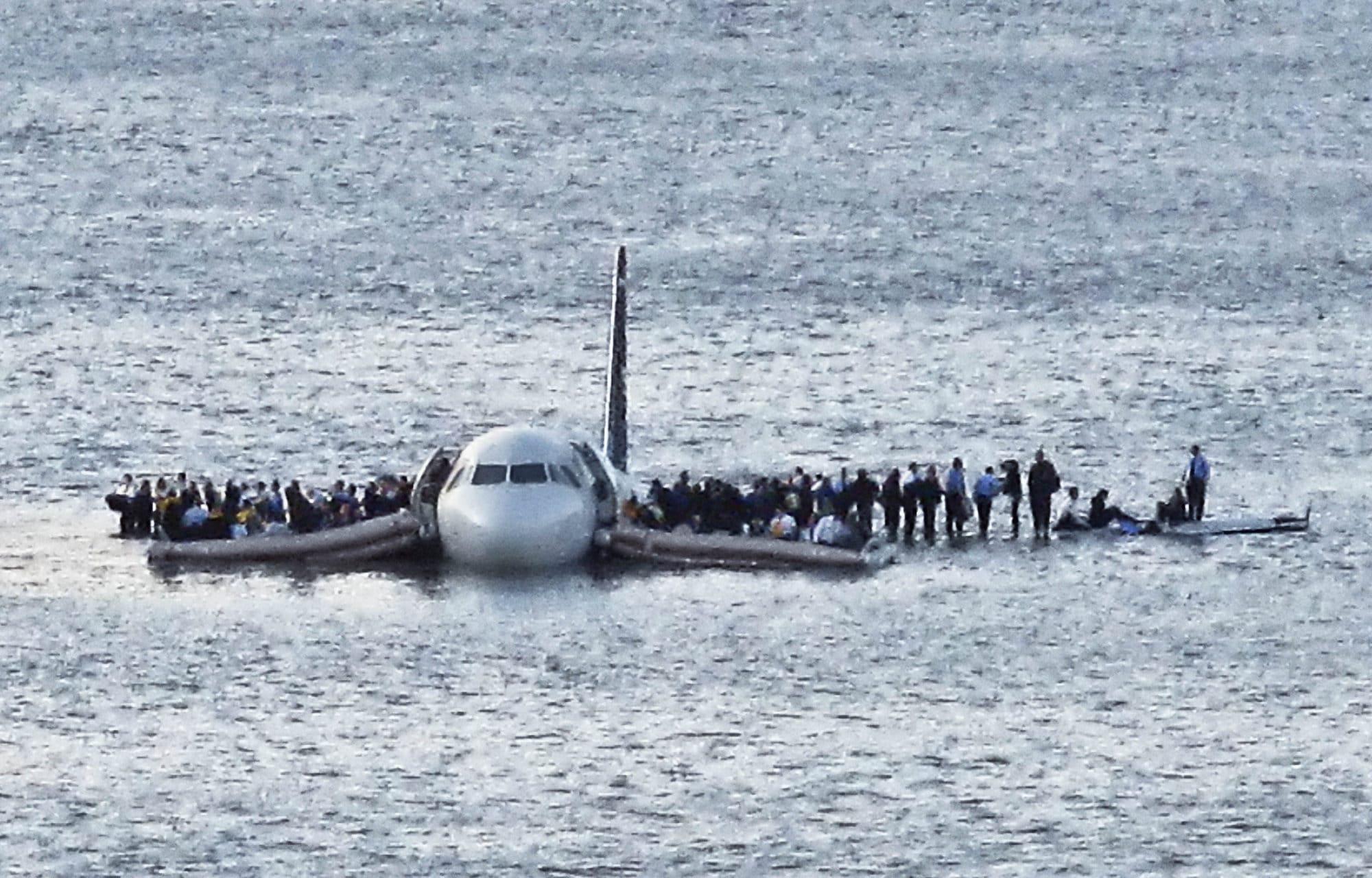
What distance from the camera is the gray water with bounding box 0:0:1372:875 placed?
64500mm

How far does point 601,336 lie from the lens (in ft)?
404

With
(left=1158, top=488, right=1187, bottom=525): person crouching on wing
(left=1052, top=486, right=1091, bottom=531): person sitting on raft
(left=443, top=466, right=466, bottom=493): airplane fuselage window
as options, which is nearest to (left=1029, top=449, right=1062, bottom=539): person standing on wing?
(left=1052, top=486, right=1091, bottom=531): person sitting on raft

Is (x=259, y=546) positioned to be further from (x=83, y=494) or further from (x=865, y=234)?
(x=865, y=234)

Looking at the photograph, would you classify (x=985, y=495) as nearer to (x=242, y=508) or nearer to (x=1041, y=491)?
(x=1041, y=491)

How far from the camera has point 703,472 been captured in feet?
326

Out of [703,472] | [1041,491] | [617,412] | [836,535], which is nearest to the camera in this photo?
[836,535]

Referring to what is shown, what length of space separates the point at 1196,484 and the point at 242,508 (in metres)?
21.0

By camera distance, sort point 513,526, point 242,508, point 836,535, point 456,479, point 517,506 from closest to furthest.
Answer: point 513,526 → point 517,506 → point 456,479 → point 836,535 → point 242,508

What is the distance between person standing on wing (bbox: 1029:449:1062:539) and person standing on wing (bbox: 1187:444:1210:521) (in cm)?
310

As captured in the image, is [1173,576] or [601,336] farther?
[601,336]

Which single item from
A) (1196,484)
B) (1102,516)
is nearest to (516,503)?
(1102,516)

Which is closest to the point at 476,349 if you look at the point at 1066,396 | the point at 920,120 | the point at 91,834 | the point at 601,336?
the point at 601,336

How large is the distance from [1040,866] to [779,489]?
26472mm

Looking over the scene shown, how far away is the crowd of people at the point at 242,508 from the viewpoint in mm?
85750
